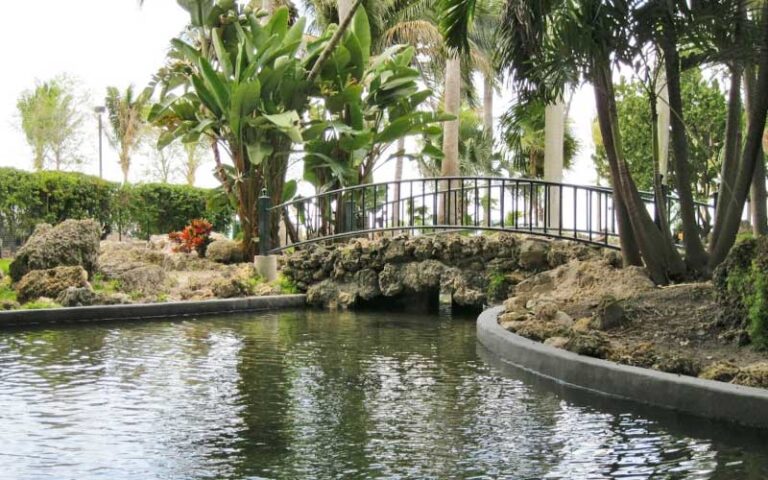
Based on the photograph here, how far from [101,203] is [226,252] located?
7638mm

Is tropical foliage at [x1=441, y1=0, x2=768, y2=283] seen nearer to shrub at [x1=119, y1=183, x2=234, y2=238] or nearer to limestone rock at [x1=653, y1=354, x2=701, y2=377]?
limestone rock at [x1=653, y1=354, x2=701, y2=377]

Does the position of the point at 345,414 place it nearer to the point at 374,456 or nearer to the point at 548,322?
the point at 374,456

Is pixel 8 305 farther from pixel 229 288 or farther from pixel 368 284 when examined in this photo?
pixel 368 284

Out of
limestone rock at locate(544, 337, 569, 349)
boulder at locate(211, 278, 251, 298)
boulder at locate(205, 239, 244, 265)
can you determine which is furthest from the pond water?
boulder at locate(205, 239, 244, 265)

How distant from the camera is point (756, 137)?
959cm

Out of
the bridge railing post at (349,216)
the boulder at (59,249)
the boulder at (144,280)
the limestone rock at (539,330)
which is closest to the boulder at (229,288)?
the boulder at (144,280)

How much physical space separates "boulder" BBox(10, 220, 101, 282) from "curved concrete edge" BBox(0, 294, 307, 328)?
1.91 m

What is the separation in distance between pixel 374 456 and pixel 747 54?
604 centimetres

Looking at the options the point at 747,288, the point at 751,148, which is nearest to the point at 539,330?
the point at 747,288

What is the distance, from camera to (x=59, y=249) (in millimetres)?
14195

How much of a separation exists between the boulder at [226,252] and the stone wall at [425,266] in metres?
2.93

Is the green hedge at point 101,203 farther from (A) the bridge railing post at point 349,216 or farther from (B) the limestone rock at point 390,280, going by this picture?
(B) the limestone rock at point 390,280

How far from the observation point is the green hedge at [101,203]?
2234 centimetres

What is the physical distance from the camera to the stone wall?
14.3 meters
